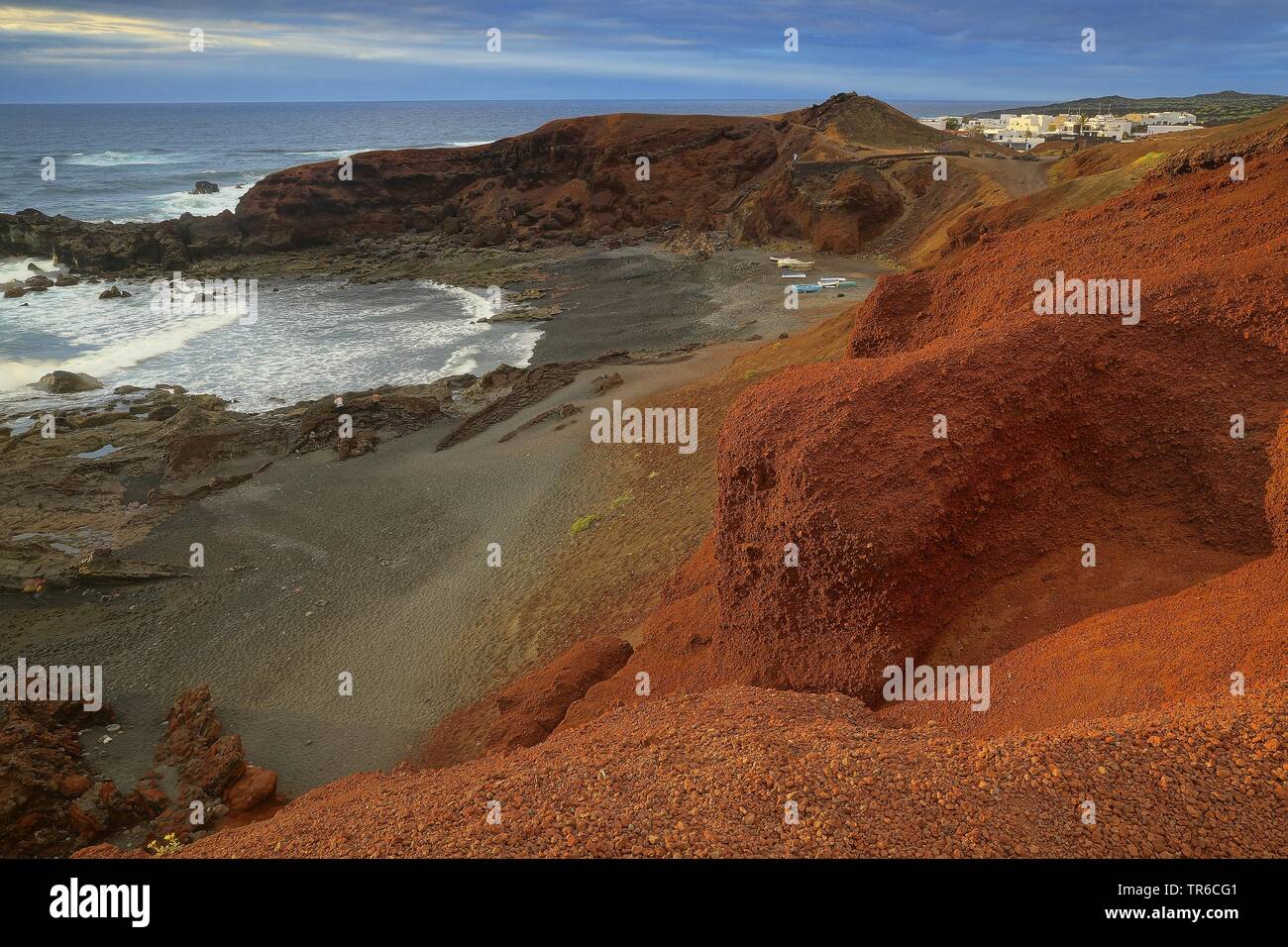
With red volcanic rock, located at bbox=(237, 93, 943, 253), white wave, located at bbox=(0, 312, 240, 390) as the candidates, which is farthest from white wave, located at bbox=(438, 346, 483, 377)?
red volcanic rock, located at bbox=(237, 93, 943, 253)

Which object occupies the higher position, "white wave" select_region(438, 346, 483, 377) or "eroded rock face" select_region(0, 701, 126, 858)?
"white wave" select_region(438, 346, 483, 377)

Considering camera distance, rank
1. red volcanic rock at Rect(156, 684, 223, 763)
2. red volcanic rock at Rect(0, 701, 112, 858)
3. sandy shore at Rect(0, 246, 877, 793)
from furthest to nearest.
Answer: sandy shore at Rect(0, 246, 877, 793) → red volcanic rock at Rect(156, 684, 223, 763) → red volcanic rock at Rect(0, 701, 112, 858)

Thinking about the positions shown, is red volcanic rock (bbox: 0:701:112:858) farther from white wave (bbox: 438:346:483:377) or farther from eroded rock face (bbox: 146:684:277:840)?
white wave (bbox: 438:346:483:377)

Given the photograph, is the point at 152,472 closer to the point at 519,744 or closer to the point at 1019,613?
the point at 519,744

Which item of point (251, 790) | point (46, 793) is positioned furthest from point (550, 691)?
point (46, 793)

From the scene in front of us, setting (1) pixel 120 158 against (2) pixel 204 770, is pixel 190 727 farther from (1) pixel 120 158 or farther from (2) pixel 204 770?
(1) pixel 120 158

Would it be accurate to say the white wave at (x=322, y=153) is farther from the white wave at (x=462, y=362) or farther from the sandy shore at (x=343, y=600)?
the sandy shore at (x=343, y=600)

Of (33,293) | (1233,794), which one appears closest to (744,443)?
(1233,794)
